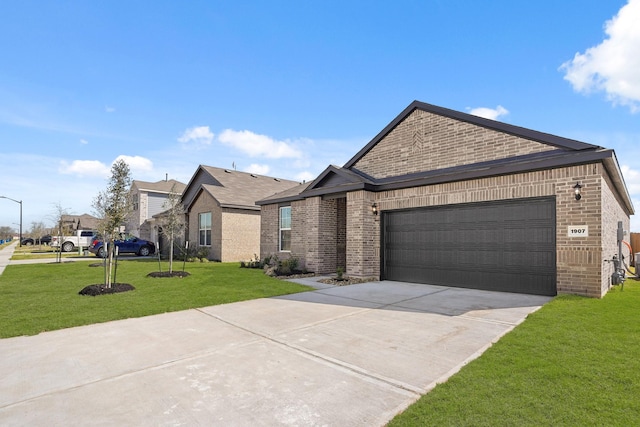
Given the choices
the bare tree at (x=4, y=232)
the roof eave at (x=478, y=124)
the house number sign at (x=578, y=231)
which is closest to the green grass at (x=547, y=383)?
the house number sign at (x=578, y=231)

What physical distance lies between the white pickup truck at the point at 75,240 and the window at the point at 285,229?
1832 cm

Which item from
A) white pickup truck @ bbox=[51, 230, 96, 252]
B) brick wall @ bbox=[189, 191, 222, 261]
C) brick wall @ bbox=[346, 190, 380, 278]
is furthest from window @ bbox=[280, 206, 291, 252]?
white pickup truck @ bbox=[51, 230, 96, 252]

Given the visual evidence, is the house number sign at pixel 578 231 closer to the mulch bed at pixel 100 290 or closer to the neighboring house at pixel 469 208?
the neighboring house at pixel 469 208

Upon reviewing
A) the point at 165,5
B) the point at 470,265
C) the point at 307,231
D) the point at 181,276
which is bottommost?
the point at 181,276

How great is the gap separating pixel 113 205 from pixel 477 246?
1027 centimetres

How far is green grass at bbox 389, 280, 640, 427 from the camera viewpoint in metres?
2.69

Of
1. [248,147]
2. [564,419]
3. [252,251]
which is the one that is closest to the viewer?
[564,419]

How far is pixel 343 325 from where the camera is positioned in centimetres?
568

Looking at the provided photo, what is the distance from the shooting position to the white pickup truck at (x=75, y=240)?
85.2 feet

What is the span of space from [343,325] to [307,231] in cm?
824

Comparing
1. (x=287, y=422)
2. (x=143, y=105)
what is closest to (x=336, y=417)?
(x=287, y=422)

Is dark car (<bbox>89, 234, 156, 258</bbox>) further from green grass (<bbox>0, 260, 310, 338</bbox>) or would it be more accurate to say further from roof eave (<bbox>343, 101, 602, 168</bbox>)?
roof eave (<bbox>343, 101, 602, 168</bbox>)

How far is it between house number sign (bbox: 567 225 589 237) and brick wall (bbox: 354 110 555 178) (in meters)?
2.12

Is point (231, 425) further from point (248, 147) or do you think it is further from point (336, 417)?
point (248, 147)
